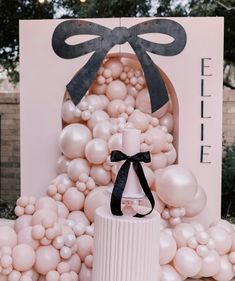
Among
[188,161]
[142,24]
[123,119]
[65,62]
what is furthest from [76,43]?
[188,161]

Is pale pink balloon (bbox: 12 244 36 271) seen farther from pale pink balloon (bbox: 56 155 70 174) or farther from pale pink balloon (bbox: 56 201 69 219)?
pale pink balloon (bbox: 56 155 70 174)

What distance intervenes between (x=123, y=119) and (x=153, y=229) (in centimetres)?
110

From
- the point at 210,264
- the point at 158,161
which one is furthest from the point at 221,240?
the point at 158,161

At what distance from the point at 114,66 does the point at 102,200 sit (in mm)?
1075

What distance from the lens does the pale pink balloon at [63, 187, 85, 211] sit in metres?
2.74

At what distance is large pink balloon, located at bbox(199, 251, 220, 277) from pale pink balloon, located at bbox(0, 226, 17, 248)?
123cm

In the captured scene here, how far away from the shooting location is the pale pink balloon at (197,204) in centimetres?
276

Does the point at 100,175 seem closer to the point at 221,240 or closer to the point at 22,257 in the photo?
the point at 22,257

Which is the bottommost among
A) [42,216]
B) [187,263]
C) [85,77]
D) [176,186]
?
[187,263]

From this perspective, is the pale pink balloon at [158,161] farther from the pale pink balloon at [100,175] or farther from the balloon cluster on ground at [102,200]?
the pale pink balloon at [100,175]

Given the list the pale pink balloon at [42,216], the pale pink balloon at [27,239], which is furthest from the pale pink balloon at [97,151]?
the pale pink balloon at [27,239]

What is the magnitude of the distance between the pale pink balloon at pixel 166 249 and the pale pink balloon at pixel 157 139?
645 millimetres

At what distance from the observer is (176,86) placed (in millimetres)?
2926

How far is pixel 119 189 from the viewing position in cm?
193
